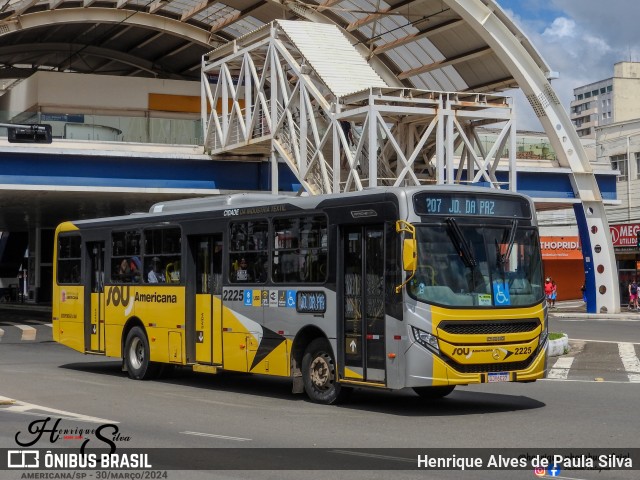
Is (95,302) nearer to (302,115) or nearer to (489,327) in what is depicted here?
(489,327)

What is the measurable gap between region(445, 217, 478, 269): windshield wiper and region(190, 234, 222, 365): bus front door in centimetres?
493

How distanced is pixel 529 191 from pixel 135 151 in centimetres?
1590

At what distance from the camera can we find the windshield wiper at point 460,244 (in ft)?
48.9

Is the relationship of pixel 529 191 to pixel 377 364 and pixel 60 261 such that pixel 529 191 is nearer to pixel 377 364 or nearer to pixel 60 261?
pixel 60 261

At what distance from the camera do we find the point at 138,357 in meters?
20.7

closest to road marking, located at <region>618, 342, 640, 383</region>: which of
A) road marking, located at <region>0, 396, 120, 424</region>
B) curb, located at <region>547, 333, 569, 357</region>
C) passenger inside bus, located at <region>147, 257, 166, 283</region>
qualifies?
curb, located at <region>547, 333, 569, 357</region>

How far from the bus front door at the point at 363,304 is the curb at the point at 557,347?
1124cm

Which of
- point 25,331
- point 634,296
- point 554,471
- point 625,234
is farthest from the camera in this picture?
point 625,234

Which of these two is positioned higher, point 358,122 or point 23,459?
point 358,122

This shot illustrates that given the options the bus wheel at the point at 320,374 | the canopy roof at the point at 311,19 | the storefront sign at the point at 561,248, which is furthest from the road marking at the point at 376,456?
the storefront sign at the point at 561,248

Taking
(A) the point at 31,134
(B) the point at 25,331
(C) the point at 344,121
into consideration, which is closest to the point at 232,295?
(A) the point at 31,134

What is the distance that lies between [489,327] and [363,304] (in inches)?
70.6

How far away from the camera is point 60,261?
2370 centimetres

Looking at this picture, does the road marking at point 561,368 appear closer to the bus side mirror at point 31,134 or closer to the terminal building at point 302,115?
the terminal building at point 302,115
